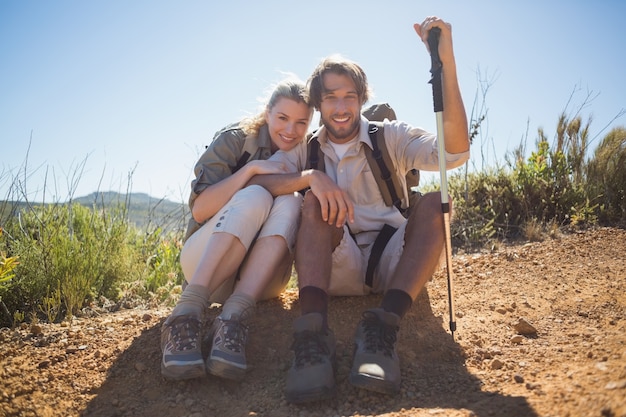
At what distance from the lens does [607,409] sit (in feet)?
5.18

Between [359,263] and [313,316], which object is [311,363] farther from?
[359,263]

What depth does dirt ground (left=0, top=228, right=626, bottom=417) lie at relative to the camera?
2.00 m

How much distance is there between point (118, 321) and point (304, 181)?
1620 millimetres

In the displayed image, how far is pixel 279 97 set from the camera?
10.6ft

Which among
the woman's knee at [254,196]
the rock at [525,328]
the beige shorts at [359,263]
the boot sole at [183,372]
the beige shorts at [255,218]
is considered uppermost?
the woman's knee at [254,196]

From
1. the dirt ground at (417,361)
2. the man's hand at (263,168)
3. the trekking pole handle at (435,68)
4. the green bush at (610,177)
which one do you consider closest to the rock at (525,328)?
the dirt ground at (417,361)

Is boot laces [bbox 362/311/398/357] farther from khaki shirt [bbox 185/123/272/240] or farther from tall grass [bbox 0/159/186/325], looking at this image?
tall grass [bbox 0/159/186/325]

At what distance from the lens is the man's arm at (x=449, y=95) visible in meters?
2.56

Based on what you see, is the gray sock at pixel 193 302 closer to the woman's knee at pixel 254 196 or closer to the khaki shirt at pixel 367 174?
the woman's knee at pixel 254 196

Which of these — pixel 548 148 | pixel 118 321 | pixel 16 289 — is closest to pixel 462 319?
pixel 118 321

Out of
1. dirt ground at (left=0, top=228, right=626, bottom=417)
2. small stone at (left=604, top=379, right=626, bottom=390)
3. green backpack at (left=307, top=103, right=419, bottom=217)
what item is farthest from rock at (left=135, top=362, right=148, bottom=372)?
small stone at (left=604, top=379, right=626, bottom=390)

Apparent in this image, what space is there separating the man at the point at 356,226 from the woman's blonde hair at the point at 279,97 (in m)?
0.08

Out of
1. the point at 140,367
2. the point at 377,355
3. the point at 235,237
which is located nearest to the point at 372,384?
the point at 377,355

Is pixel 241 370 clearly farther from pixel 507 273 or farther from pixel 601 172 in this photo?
pixel 601 172
